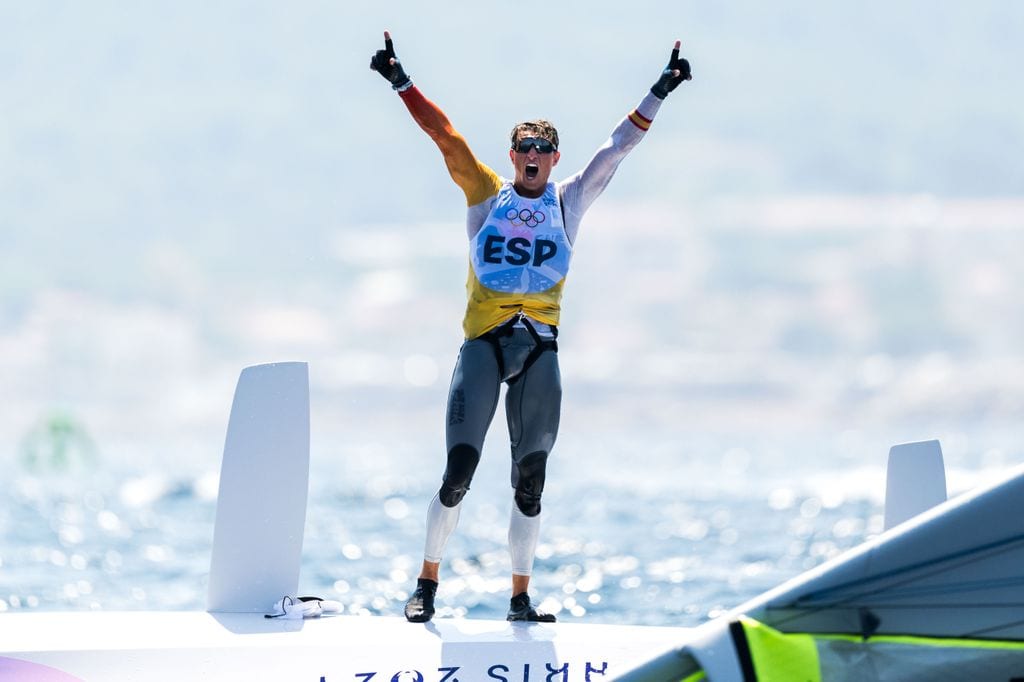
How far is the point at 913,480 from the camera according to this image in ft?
17.3

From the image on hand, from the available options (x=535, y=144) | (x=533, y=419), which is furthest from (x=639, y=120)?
(x=533, y=419)

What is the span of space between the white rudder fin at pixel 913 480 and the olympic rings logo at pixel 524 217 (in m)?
1.72

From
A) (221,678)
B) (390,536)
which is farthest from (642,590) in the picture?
(390,536)

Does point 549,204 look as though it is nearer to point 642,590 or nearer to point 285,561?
point 285,561

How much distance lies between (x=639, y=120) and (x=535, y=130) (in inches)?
15.1

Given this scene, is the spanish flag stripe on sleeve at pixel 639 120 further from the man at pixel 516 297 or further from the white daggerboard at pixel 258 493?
the white daggerboard at pixel 258 493

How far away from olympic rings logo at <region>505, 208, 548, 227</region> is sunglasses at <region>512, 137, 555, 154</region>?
0.75 ft

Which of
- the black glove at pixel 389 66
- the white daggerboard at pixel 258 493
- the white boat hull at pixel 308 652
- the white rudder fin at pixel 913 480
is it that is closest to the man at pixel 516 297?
the black glove at pixel 389 66

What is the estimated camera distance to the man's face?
16.0 ft

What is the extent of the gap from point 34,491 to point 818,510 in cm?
3397

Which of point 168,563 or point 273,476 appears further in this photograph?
point 168,563

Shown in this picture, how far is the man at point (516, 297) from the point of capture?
4727 millimetres

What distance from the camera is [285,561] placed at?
5055 mm

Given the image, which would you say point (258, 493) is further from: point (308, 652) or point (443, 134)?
point (443, 134)
